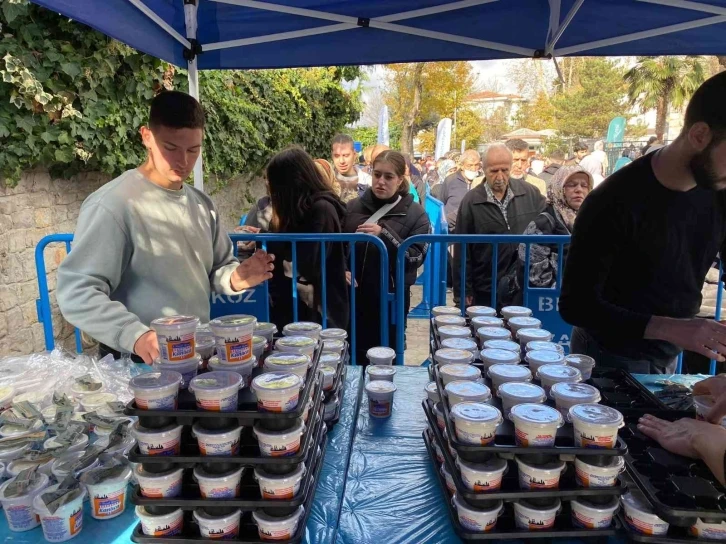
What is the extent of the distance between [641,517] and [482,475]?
17.8 inches

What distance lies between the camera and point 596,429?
1422 millimetres

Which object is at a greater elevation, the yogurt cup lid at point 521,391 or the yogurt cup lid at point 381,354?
the yogurt cup lid at point 521,391

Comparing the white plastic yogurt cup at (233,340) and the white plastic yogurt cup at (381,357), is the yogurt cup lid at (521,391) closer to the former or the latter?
the white plastic yogurt cup at (233,340)

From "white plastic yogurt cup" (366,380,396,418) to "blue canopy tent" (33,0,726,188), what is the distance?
258cm

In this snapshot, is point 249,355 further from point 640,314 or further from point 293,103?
point 293,103

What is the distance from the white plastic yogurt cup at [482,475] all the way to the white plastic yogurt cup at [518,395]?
0.60ft

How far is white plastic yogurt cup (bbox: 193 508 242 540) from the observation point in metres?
1.44

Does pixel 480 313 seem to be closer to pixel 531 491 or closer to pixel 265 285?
pixel 531 491

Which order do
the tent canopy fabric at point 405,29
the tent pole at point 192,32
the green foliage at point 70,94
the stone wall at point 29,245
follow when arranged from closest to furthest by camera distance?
1. the tent canopy fabric at point 405,29
2. the tent pole at point 192,32
3. the green foliage at point 70,94
4. the stone wall at point 29,245

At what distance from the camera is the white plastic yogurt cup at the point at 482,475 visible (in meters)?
1.42

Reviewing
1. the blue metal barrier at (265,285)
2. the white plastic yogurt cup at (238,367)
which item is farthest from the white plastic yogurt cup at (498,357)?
the blue metal barrier at (265,285)

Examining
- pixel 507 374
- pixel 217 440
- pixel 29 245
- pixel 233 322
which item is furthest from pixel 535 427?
pixel 29 245

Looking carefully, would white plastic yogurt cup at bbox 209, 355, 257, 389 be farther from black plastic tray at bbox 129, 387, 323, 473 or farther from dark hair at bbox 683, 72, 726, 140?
dark hair at bbox 683, 72, 726, 140

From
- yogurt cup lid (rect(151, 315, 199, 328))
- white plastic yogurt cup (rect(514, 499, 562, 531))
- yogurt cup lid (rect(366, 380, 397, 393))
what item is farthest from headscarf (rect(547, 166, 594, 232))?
yogurt cup lid (rect(151, 315, 199, 328))
